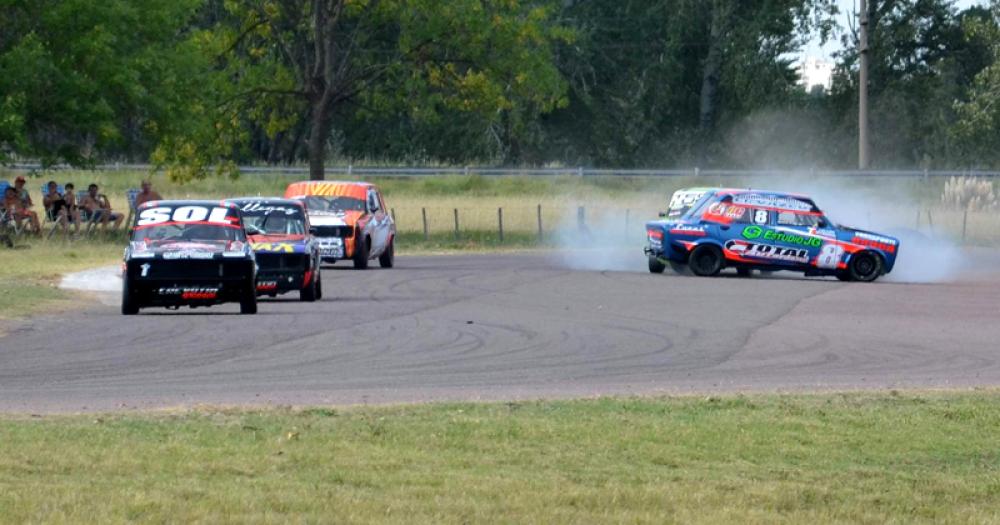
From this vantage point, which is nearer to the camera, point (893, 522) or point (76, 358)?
point (893, 522)

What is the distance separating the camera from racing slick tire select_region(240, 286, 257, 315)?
74.4 ft

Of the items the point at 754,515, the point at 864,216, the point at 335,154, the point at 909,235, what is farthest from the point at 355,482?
the point at 335,154

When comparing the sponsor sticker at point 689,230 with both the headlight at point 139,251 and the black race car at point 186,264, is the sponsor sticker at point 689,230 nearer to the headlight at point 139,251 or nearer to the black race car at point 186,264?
the black race car at point 186,264

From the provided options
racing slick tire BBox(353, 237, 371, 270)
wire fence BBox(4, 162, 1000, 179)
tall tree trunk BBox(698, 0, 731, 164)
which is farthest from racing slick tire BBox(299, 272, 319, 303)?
tall tree trunk BBox(698, 0, 731, 164)

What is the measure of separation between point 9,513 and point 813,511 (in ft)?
14.6

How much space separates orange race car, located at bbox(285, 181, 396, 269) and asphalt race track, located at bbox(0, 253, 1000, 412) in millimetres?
4329

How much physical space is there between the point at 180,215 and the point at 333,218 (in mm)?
10661

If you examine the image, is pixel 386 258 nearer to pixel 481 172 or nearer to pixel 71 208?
pixel 71 208

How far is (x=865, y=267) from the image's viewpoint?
33.0 metres

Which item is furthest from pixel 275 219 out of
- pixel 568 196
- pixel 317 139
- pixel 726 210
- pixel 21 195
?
pixel 568 196

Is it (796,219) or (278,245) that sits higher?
(278,245)

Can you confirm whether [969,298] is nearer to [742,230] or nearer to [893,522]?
[742,230]

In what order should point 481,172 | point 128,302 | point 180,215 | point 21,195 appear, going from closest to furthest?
point 128,302 → point 180,215 → point 21,195 → point 481,172

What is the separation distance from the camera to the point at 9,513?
9.21 meters
